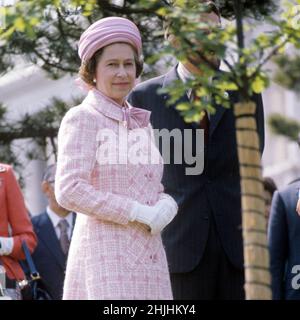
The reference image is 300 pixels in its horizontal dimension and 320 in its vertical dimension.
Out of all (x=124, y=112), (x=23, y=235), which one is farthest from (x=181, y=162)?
(x=23, y=235)

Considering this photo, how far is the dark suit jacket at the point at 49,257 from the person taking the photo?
9281 millimetres

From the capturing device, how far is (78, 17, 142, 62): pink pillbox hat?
680cm

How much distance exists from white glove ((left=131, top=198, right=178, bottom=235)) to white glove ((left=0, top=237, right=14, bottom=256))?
1594mm

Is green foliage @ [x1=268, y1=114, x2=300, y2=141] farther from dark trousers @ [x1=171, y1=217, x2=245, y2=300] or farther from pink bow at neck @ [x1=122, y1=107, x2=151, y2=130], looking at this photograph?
pink bow at neck @ [x1=122, y1=107, x2=151, y2=130]

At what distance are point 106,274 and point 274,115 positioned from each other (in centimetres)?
2074

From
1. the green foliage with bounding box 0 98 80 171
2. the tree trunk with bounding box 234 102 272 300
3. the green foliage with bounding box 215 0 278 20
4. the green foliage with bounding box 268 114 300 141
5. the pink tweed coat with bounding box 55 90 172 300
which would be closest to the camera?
the tree trunk with bounding box 234 102 272 300

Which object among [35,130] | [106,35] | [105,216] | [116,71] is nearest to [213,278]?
[105,216]

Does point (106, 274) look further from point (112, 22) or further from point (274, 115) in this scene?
point (274, 115)

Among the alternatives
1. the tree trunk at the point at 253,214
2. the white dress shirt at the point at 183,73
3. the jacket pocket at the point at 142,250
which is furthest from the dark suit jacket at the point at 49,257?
the tree trunk at the point at 253,214

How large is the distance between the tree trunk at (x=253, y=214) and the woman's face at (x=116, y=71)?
3.84ft

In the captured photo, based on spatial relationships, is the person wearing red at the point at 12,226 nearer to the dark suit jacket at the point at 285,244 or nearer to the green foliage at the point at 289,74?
the dark suit jacket at the point at 285,244

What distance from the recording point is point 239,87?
228 inches

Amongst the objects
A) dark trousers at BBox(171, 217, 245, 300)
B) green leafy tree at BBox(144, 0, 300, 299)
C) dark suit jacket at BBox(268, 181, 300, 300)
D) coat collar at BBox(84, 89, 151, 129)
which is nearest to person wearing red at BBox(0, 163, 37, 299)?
dark trousers at BBox(171, 217, 245, 300)

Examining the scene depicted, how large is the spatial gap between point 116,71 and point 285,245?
1597 millimetres
